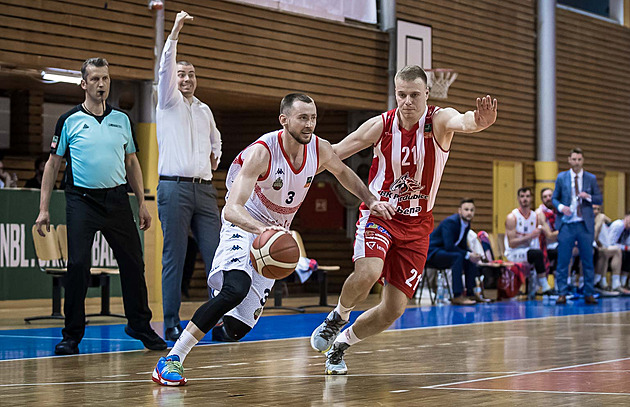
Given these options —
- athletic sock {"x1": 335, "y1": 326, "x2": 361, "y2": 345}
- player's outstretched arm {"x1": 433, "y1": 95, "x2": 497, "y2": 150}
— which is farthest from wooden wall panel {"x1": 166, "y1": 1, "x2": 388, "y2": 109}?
athletic sock {"x1": 335, "y1": 326, "x2": 361, "y2": 345}

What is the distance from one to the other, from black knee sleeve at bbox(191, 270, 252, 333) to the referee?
2.00m

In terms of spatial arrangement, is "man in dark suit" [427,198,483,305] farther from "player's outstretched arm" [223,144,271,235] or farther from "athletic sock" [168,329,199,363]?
"athletic sock" [168,329,199,363]

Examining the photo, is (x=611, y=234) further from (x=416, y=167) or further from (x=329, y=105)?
(x=416, y=167)

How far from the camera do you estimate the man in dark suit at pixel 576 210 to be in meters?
14.1

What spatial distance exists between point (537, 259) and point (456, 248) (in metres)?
2.06

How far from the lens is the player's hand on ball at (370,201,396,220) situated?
227 inches

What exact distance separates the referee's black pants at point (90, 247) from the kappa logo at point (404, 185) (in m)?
2.23

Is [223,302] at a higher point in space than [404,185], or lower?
lower

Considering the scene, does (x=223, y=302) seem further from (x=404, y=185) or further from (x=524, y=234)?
(x=524, y=234)

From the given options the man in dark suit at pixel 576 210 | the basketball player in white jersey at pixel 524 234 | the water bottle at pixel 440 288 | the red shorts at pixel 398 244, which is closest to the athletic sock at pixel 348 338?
the red shorts at pixel 398 244

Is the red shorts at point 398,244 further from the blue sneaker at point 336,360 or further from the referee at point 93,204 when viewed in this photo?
the referee at point 93,204

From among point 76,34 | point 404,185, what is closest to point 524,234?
point 76,34

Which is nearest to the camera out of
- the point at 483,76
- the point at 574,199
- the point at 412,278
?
the point at 412,278

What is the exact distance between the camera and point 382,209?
228 inches
